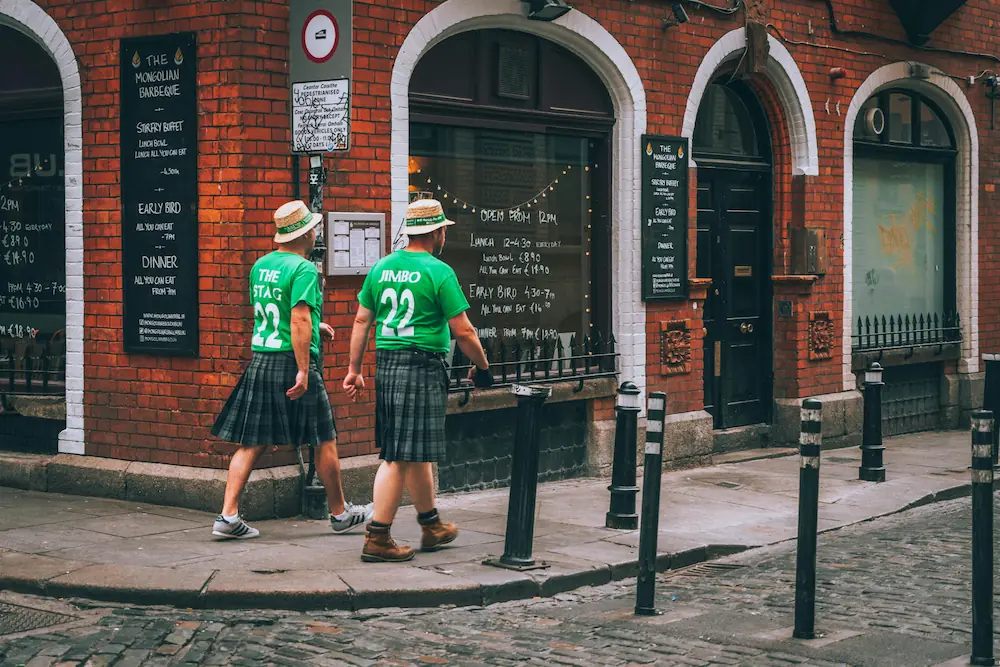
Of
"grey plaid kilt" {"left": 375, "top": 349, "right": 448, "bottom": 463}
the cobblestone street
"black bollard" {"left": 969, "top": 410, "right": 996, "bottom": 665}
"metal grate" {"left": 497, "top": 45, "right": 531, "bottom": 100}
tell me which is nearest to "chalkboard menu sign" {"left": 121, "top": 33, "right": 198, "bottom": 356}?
"grey plaid kilt" {"left": 375, "top": 349, "right": 448, "bottom": 463}

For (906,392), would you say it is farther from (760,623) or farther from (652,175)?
(760,623)

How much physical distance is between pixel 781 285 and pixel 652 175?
234 centimetres

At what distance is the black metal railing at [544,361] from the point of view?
10602 mm

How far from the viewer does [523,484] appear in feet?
25.8

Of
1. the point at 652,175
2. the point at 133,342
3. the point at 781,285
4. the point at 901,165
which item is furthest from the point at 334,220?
the point at 901,165

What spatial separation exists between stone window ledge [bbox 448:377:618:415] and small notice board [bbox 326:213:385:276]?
125 cm

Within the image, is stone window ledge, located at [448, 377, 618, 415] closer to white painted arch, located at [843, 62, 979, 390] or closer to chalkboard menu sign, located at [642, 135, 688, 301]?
chalkboard menu sign, located at [642, 135, 688, 301]

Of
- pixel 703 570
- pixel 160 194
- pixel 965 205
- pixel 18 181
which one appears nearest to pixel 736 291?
pixel 965 205

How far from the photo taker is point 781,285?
13.6m

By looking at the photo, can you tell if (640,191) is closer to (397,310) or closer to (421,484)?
(397,310)

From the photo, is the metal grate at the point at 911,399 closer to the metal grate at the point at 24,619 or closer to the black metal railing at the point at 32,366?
the black metal railing at the point at 32,366

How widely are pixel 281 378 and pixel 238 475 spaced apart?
2.00 ft

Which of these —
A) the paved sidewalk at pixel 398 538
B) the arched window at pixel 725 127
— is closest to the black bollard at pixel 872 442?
the paved sidewalk at pixel 398 538

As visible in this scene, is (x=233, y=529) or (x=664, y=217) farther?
(x=664, y=217)
